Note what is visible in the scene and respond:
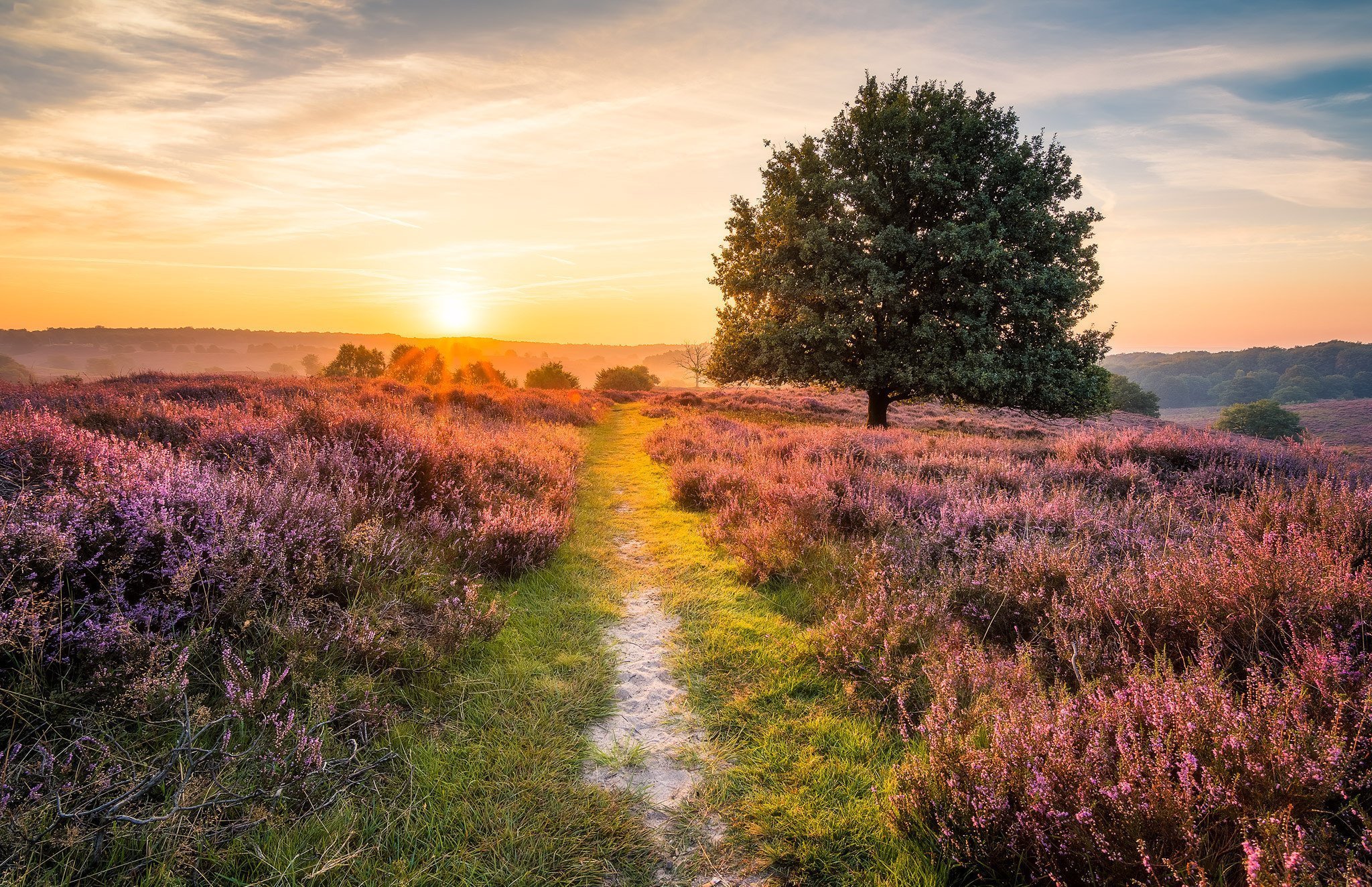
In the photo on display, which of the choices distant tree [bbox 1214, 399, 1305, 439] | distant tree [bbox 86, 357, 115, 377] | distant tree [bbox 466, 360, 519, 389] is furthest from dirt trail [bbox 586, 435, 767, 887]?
distant tree [bbox 86, 357, 115, 377]

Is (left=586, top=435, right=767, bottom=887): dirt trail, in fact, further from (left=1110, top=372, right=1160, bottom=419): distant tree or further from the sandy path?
(left=1110, top=372, right=1160, bottom=419): distant tree

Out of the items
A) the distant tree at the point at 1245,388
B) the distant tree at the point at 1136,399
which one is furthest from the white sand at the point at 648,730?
the distant tree at the point at 1245,388

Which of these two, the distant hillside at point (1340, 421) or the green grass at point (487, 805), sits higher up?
the distant hillside at point (1340, 421)

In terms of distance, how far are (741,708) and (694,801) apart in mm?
904

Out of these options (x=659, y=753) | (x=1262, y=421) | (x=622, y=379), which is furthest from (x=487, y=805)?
(x=622, y=379)

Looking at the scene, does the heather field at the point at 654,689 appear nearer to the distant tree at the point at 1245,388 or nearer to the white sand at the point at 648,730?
the white sand at the point at 648,730

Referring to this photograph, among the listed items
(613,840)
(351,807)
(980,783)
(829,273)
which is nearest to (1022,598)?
(980,783)

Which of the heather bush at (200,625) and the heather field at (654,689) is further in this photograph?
the heather bush at (200,625)

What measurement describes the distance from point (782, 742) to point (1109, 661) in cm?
220

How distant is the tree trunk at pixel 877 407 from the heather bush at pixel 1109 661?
10568mm

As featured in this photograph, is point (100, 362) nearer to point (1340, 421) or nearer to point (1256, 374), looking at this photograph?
point (1340, 421)

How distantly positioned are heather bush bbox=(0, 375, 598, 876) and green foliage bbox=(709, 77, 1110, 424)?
12.9 metres

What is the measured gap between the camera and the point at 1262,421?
43.7m

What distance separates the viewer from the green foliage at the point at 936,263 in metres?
14.5
